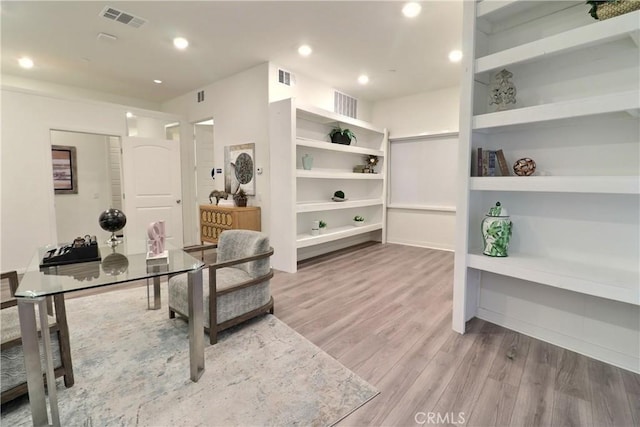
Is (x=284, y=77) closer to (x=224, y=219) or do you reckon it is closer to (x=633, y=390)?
(x=224, y=219)

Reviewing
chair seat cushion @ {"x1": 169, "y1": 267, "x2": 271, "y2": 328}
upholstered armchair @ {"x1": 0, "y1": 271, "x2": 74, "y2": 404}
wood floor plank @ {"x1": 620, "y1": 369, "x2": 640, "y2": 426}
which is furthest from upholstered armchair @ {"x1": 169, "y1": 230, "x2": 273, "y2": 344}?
wood floor plank @ {"x1": 620, "y1": 369, "x2": 640, "y2": 426}

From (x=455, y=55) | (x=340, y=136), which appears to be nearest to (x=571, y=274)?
(x=455, y=55)

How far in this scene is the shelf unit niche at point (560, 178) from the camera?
1.93 meters

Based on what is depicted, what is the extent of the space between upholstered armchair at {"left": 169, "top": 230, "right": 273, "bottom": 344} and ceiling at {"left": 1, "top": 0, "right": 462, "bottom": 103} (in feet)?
7.51

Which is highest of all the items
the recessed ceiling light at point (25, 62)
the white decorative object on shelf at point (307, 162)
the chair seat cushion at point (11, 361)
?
the recessed ceiling light at point (25, 62)

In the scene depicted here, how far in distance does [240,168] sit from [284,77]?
1534 millimetres

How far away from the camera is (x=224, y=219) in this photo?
4461mm

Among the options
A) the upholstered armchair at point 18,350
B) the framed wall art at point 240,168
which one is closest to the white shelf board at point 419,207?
the framed wall art at point 240,168

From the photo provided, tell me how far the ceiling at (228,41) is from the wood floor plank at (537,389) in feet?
10.1

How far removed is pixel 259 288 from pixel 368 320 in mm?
1026

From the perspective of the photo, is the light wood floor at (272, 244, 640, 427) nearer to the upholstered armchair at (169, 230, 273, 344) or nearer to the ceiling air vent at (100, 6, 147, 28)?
the upholstered armchair at (169, 230, 273, 344)

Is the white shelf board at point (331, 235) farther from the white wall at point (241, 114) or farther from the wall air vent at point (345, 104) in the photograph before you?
the wall air vent at point (345, 104)

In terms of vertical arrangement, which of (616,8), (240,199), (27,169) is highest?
(616,8)

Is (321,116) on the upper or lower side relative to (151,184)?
upper
